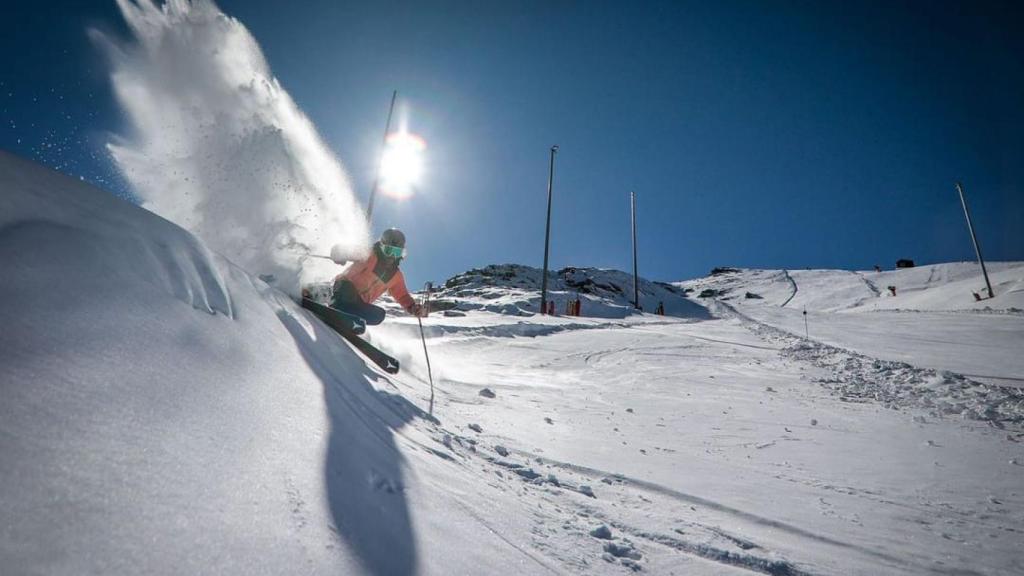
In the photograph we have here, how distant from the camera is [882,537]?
2262mm

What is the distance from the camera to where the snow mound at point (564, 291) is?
29.9 meters

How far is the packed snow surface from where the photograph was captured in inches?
36.6

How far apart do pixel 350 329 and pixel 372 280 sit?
4.21ft

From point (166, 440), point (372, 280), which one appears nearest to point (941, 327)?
point (372, 280)

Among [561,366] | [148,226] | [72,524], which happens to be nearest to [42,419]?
[72,524]

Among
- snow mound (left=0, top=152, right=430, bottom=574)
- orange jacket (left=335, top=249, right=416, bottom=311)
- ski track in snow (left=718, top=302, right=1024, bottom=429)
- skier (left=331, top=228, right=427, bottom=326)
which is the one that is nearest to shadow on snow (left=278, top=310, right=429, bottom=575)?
snow mound (left=0, top=152, right=430, bottom=574)

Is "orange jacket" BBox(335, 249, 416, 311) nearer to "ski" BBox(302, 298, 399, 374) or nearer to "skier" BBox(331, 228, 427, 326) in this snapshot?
"skier" BBox(331, 228, 427, 326)

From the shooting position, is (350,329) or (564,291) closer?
(350,329)

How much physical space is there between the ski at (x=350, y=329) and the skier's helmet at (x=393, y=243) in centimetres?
139

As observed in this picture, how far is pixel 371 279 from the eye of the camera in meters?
6.34

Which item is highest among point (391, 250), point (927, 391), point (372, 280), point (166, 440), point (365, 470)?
point (391, 250)

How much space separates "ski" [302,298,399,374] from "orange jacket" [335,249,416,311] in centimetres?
95

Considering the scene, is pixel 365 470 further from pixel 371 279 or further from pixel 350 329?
pixel 371 279

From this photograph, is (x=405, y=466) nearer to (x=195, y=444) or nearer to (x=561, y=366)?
(x=195, y=444)
